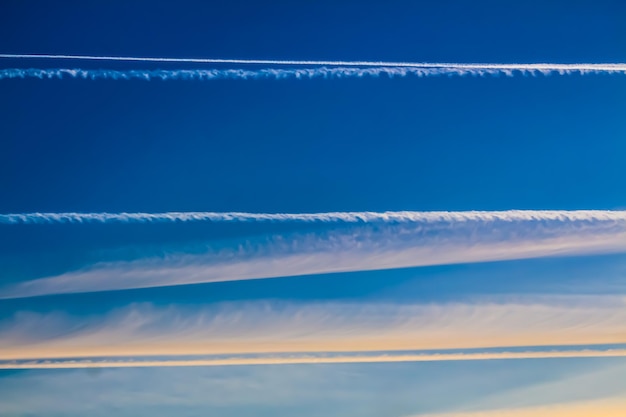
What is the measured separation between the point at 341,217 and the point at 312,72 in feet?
1.73

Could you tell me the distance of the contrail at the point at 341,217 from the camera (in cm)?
264

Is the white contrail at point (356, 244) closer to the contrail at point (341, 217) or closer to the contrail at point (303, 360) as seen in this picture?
the contrail at point (341, 217)

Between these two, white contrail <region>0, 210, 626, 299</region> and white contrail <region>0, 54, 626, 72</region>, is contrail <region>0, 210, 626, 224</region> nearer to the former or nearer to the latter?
white contrail <region>0, 210, 626, 299</region>

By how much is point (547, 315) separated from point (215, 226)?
1225 mm

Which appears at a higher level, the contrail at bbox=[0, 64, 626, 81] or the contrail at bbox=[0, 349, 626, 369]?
the contrail at bbox=[0, 64, 626, 81]

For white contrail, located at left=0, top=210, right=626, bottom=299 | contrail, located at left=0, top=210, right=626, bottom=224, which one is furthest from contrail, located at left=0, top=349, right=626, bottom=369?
contrail, located at left=0, top=210, right=626, bottom=224

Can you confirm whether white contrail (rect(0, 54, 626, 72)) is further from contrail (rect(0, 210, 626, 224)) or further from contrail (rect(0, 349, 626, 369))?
contrail (rect(0, 349, 626, 369))

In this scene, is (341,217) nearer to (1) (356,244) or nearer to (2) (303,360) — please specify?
(1) (356,244)

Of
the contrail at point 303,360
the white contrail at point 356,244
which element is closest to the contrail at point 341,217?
the white contrail at point 356,244

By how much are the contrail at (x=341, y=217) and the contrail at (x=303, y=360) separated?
48 cm

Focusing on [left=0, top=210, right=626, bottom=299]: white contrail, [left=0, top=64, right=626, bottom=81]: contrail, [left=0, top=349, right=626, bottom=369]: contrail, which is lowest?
[left=0, top=349, right=626, bottom=369]: contrail

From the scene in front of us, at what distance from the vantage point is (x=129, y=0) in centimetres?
265

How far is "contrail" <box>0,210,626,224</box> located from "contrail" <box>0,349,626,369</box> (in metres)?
0.48

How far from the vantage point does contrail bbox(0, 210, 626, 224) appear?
2.64 meters
